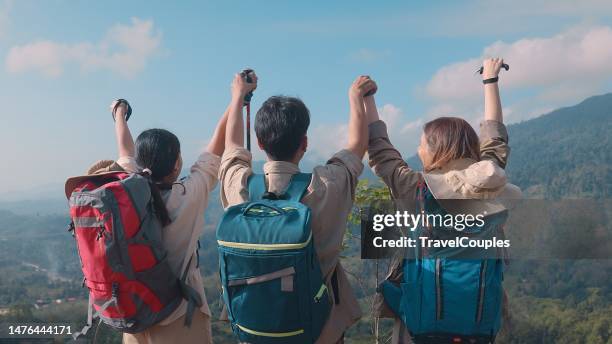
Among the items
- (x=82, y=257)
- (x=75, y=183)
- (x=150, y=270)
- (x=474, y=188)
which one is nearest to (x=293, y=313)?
(x=150, y=270)

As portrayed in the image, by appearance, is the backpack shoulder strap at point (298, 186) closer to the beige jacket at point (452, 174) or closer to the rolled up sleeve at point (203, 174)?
the beige jacket at point (452, 174)

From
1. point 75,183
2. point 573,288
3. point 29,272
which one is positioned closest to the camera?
point 75,183

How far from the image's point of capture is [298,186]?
2.50m

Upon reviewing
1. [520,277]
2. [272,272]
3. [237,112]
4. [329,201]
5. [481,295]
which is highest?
[237,112]

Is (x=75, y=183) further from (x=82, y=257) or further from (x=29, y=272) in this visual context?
(x=29, y=272)

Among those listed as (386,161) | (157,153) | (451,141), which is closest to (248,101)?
(157,153)

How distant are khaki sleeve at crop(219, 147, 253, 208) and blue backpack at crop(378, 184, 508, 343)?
939mm

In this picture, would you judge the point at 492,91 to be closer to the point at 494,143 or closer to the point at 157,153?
the point at 494,143

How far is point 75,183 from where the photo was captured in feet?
9.39

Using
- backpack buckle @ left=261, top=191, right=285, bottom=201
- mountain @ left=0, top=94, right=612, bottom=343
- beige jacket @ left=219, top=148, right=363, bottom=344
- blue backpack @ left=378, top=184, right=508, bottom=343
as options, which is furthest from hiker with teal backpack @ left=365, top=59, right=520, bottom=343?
backpack buckle @ left=261, top=191, right=285, bottom=201

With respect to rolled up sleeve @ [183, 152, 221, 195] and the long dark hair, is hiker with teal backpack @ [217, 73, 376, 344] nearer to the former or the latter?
rolled up sleeve @ [183, 152, 221, 195]

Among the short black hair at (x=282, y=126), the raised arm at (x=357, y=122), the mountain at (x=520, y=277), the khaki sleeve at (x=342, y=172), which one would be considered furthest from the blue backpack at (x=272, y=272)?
the mountain at (x=520, y=277)

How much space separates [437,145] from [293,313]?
45.2 inches

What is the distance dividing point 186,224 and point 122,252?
43cm
